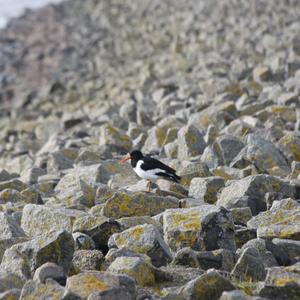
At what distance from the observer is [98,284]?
19.6ft

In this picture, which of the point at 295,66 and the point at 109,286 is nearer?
the point at 109,286

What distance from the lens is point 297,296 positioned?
593 cm

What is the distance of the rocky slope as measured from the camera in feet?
21.5

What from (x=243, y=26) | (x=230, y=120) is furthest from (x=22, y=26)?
(x=230, y=120)

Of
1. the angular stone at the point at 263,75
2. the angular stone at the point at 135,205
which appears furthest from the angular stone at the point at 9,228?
the angular stone at the point at 263,75

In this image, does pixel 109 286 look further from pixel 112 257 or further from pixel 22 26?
pixel 22 26

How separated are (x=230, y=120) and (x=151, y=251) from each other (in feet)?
22.1

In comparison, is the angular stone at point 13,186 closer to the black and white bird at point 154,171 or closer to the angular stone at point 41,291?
the black and white bird at point 154,171

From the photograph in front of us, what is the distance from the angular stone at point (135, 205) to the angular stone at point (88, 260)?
131cm

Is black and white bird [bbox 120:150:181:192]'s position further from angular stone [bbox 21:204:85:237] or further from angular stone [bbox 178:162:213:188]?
angular stone [bbox 21:204:85:237]

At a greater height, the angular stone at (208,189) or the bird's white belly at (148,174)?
the bird's white belly at (148,174)

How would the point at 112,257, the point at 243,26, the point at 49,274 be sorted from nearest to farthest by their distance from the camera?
the point at 49,274, the point at 112,257, the point at 243,26

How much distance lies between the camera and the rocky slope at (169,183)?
21.5ft

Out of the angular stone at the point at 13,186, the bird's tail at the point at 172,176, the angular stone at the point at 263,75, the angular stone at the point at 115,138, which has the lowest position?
the bird's tail at the point at 172,176
